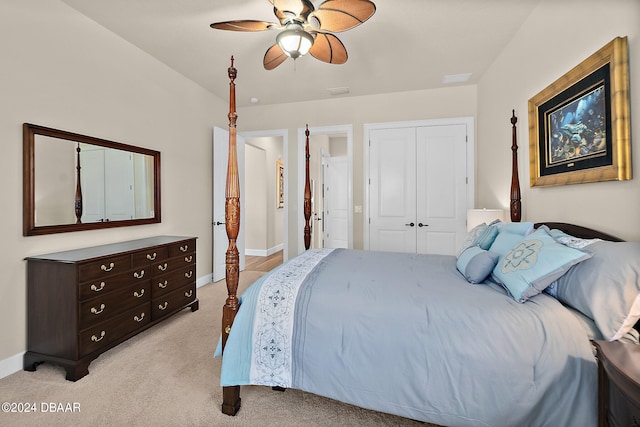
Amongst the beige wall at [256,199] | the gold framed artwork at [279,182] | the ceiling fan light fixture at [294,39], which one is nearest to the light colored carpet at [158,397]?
the ceiling fan light fixture at [294,39]

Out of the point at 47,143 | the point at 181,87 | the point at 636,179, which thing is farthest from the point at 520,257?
the point at 181,87

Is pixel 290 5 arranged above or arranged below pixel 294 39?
above

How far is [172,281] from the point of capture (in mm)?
2951

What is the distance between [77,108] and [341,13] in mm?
2352

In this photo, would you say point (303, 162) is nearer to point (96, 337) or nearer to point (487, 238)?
point (487, 238)

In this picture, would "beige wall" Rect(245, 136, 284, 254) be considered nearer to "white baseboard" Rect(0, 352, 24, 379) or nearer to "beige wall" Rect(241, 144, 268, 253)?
"beige wall" Rect(241, 144, 268, 253)

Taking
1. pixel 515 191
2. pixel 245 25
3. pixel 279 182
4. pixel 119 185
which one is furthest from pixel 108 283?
pixel 279 182

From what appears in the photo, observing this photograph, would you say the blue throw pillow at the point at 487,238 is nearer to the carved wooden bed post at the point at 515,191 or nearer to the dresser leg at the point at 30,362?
the carved wooden bed post at the point at 515,191

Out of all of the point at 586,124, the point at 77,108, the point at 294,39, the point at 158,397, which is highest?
the point at 294,39

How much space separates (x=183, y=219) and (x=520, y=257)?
3.64 metres

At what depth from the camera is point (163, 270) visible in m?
2.83

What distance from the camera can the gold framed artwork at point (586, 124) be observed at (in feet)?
5.17

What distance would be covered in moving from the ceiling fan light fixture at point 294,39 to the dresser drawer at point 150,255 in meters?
2.06

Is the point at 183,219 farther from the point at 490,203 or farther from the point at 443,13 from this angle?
the point at 490,203
